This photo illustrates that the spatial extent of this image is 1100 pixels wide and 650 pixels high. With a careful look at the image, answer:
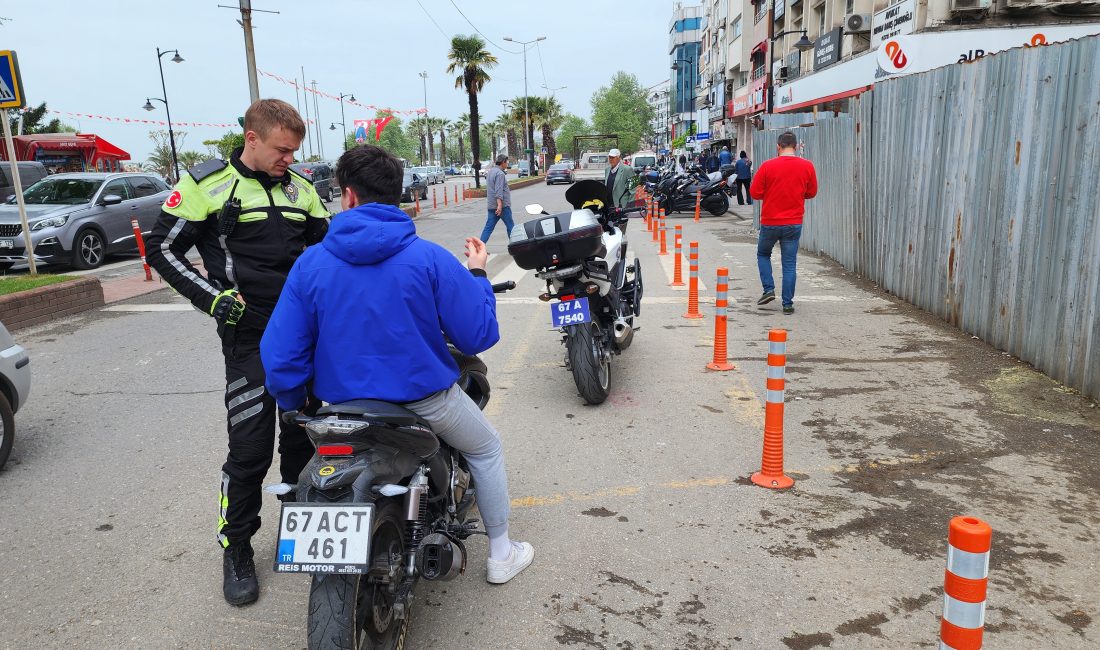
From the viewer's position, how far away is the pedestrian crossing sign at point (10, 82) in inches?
392

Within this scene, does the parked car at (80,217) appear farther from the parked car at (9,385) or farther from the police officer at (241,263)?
the police officer at (241,263)

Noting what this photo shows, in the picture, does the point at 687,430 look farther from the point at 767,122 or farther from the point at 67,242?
the point at 767,122

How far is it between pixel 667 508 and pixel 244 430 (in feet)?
6.93

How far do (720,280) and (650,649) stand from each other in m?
4.02

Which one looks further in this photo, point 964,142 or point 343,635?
point 964,142

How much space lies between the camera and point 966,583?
6.13 feet

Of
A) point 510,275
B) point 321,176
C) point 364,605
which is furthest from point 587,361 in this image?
point 321,176

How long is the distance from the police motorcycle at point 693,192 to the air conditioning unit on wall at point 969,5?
687 centimetres

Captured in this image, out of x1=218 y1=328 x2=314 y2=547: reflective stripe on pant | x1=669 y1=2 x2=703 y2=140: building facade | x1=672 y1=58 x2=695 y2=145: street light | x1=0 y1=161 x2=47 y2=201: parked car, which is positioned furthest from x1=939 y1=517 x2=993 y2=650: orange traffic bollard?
x1=669 y1=2 x2=703 y2=140: building facade

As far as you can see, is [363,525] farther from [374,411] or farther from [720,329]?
[720,329]

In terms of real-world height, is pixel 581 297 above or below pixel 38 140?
below

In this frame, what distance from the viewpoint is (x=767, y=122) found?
1794cm

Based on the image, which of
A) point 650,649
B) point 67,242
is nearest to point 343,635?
point 650,649

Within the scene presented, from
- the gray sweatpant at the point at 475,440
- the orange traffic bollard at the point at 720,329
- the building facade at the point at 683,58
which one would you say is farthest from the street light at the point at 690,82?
the gray sweatpant at the point at 475,440
